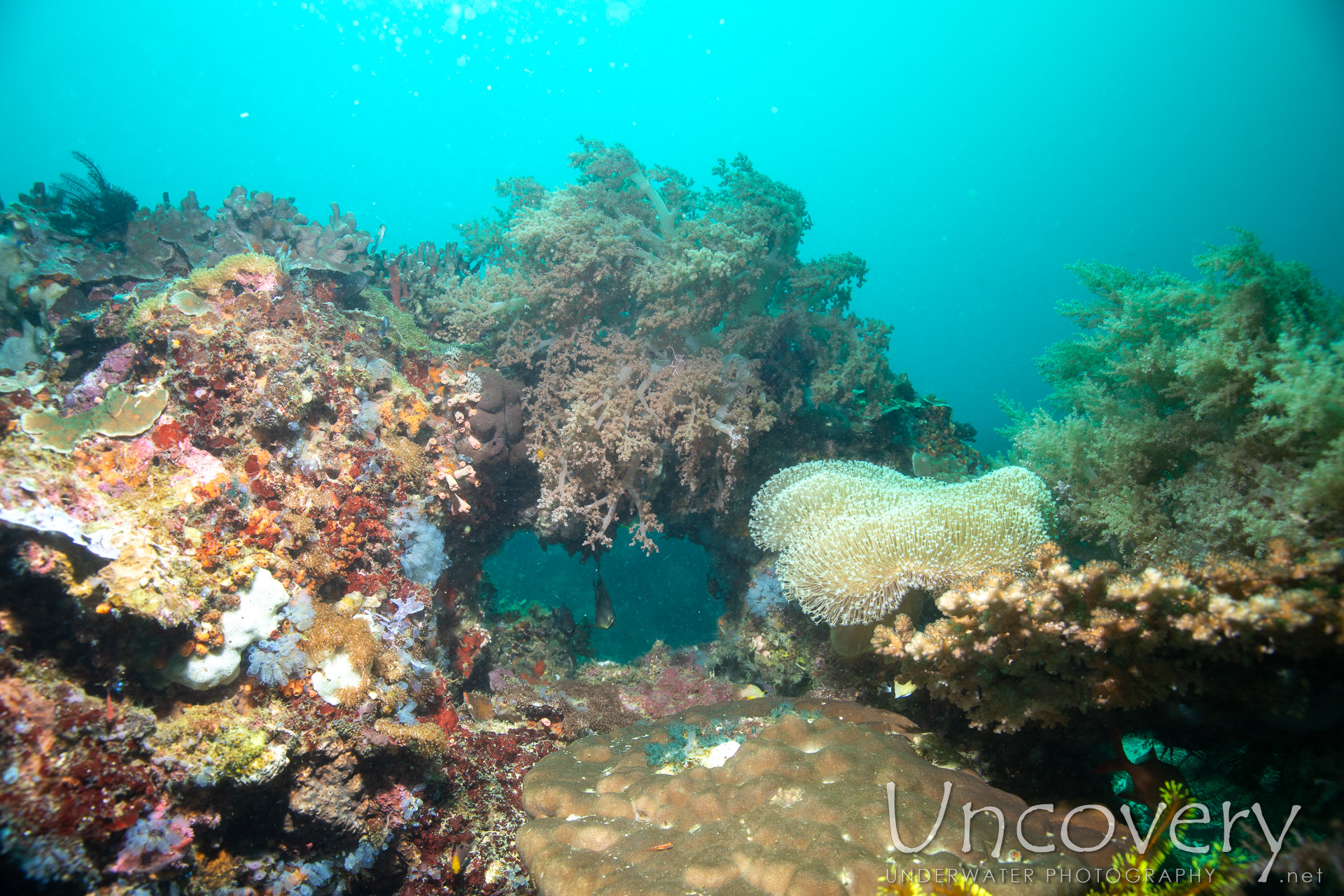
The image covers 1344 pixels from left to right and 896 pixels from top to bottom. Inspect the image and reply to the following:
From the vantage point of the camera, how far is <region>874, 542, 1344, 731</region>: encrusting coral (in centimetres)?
249

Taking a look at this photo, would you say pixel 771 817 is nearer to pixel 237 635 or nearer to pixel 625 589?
pixel 237 635

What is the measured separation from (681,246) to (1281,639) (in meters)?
6.07

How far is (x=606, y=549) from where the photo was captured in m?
6.47

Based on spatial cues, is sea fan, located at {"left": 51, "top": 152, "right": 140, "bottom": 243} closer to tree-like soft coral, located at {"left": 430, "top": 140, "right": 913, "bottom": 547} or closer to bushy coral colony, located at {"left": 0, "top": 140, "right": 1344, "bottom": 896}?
bushy coral colony, located at {"left": 0, "top": 140, "right": 1344, "bottom": 896}

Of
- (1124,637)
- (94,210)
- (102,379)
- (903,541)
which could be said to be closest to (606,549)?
(903,541)

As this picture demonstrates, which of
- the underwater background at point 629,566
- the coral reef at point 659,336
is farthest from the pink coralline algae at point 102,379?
the coral reef at point 659,336

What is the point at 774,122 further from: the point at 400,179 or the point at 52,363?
the point at 52,363

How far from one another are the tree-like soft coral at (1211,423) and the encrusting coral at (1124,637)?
67 cm

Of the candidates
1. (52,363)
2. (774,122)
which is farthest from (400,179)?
(52,363)

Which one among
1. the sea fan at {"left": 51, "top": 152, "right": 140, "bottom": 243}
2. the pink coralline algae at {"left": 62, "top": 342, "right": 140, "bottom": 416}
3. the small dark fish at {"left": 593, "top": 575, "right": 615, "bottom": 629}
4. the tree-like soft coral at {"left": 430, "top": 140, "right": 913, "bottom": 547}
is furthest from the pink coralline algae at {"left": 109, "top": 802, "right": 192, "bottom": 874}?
the sea fan at {"left": 51, "top": 152, "right": 140, "bottom": 243}

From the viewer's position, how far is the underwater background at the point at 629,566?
9.39 ft

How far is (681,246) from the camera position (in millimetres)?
6562

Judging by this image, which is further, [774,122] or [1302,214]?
[774,122]

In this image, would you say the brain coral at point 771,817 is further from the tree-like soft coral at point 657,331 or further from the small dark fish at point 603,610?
the small dark fish at point 603,610
